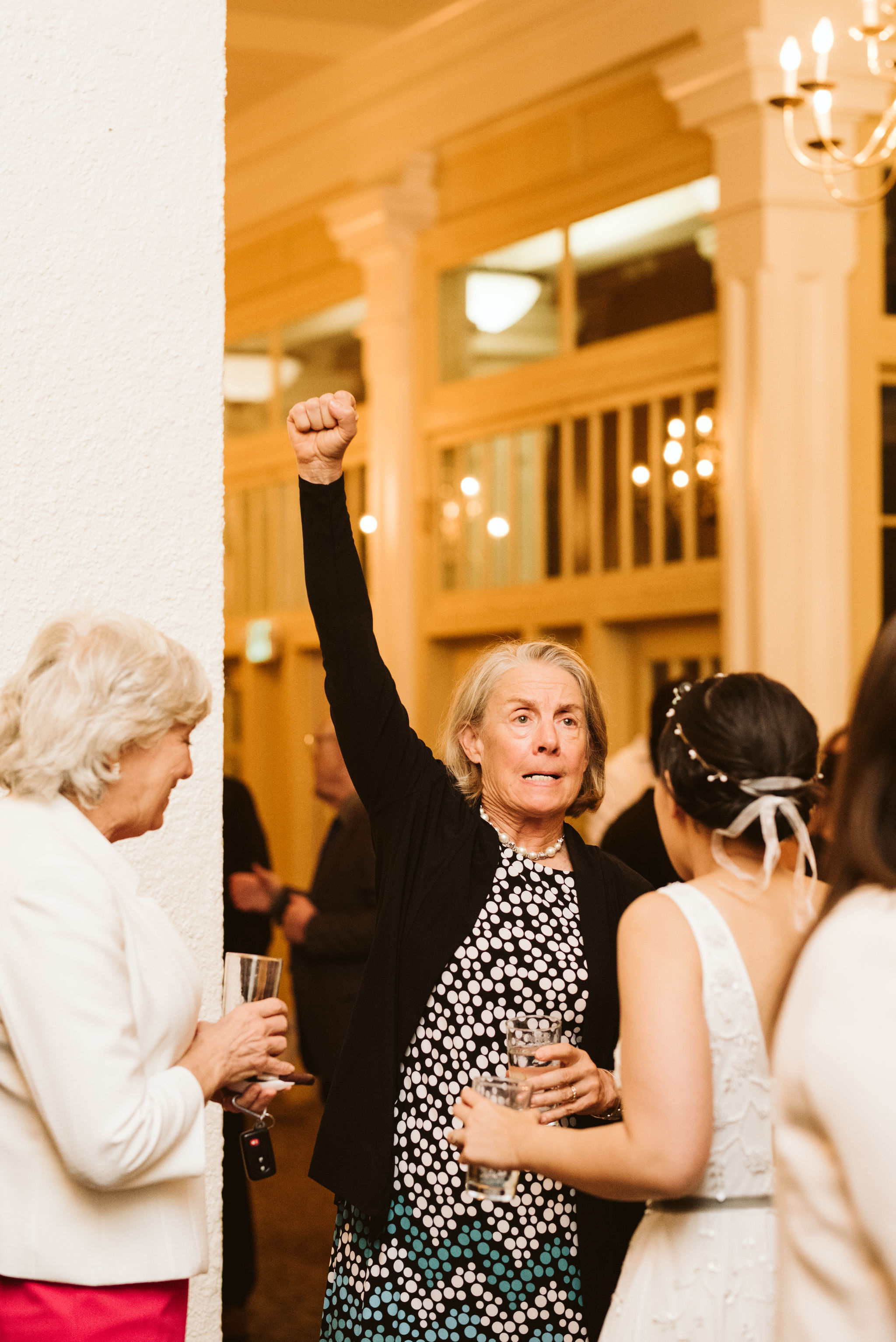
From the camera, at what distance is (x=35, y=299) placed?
252 cm

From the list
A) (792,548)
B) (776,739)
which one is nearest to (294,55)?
(792,548)

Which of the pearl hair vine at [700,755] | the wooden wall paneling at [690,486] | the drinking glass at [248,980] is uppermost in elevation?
the wooden wall paneling at [690,486]

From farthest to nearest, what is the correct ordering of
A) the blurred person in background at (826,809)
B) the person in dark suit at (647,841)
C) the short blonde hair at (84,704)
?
the person in dark suit at (647,841)
the short blonde hair at (84,704)
the blurred person in background at (826,809)

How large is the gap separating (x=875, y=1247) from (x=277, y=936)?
774cm

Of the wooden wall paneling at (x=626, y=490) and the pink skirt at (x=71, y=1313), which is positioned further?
the wooden wall paneling at (x=626, y=490)

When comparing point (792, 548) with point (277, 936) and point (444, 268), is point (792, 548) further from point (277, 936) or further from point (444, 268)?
point (277, 936)

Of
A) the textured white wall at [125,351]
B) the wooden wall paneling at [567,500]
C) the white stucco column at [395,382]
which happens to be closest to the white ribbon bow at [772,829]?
the textured white wall at [125,351]

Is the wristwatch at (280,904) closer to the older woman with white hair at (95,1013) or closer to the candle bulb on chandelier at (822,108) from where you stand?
the candle bulb on chandelier at (822,108)

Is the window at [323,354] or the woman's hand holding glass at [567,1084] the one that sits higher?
the window at [323,354]

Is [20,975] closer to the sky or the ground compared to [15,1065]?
closer to the sky

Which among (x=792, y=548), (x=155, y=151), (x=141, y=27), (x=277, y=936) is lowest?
(x=277, y=936)

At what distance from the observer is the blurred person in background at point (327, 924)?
4.69 meters

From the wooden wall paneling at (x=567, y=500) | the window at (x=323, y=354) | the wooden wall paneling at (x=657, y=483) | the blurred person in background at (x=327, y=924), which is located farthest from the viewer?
the window at (x=323, y=354)

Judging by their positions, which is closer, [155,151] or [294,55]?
[155,151]
